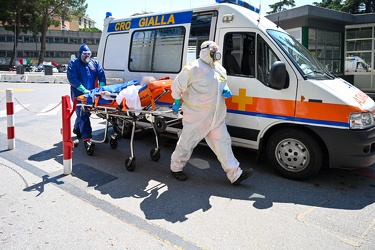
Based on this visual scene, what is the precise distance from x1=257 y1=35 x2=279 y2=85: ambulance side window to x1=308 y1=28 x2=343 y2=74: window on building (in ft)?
30.2

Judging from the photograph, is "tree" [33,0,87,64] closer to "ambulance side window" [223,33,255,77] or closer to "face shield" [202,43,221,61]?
"ambulance side window" [223,33,255,77]

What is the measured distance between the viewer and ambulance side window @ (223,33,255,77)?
5242 mm

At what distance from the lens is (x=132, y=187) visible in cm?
470

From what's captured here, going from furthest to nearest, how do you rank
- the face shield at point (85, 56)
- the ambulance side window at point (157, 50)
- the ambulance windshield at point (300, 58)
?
the face shield at point (85, 56)
the ambulance side window at point (157, 50)
the ambulance windshield at point (300, 58)

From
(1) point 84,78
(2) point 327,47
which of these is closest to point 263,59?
(1) point 84,78

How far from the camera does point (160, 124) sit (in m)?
5.03

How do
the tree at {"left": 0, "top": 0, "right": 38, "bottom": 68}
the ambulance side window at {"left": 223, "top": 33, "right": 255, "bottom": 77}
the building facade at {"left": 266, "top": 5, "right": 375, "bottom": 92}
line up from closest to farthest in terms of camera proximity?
the ambulance side window at {"left": 223, "top": 33, "right": 255, "bottom": 77}
the building facade at {"left": 266, "top": 5, "right": 375, "bottom": 92}
the tree at {"left": 0, "top": 0, "right": 38, "bottom": 68}

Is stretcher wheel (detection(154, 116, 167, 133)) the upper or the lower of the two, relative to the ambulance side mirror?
lower

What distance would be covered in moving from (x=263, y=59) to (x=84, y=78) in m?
3.44

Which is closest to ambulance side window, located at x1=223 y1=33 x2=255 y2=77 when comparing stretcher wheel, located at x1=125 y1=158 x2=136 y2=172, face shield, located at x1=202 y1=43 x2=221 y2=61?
face shield, located at x1=202 y1=43 x2=221 y2=61

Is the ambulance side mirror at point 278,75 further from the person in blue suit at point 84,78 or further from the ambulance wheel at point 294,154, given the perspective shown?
the person in blue suit at point 84,78

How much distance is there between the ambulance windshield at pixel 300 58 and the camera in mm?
4911

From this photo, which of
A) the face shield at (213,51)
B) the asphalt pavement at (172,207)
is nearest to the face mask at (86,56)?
the asphalt pavement at (172,207)

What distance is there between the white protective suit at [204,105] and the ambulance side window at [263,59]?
685mm
